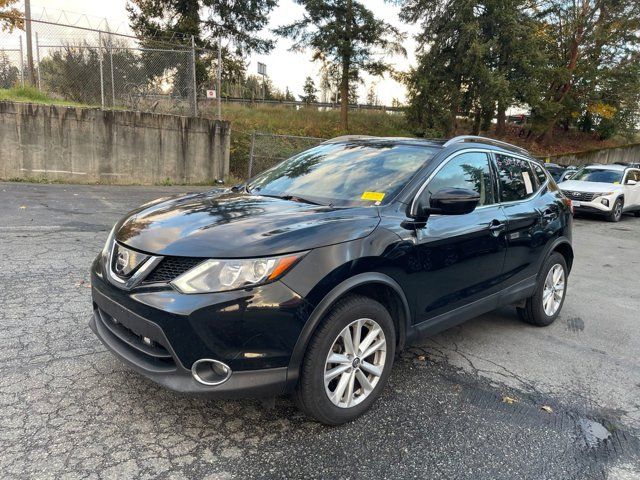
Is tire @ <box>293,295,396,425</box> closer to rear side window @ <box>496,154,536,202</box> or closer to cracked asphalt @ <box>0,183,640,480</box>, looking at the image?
cracked asphalt @ <box>0,183,640,480</box>

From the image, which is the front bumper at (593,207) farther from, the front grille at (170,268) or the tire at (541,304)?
the front grille at (170,268)

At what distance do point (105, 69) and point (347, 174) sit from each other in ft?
39.9

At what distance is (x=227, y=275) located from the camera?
2.38 metres

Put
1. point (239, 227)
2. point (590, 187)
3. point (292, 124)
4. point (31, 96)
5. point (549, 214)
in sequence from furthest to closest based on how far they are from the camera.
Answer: point (292, 124) → point (590, 187) → point (31, 96) → point (549, 214) → point (239, 227)

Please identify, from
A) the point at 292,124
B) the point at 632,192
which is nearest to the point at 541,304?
the point at 632,192

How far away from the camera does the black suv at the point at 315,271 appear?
2.38 meters

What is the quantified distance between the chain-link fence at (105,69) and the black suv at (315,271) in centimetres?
1117

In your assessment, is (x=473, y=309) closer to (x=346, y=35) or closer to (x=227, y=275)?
(x=227, y=275)

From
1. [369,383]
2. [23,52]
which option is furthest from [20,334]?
[23,52]

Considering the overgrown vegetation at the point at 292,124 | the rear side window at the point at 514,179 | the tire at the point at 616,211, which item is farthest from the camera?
the overgrown vegetation at the point at 292,124

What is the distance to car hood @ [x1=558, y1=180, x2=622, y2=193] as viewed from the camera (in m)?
13.6

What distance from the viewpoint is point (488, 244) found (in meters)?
3.64

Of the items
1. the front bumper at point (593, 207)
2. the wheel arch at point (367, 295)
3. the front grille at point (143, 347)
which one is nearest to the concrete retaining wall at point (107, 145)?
the front bumper at point (593, 207)

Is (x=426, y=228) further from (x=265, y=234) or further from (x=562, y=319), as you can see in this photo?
(x=562, y=319)
